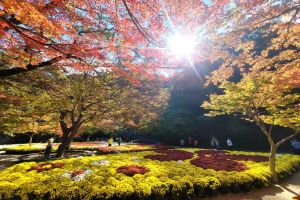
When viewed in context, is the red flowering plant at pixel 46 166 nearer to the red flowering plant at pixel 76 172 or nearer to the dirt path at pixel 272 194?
the red flowering plant at pixel 76 172

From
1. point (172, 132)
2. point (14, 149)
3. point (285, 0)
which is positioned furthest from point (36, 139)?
point (285, 0)

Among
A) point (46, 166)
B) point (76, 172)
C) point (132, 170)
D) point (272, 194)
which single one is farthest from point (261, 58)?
point (46, 166)

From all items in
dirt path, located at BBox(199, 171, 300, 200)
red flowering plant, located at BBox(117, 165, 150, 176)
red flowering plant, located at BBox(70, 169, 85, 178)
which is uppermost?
red flowering plant, located at BBox(117, 165, 150, 176)

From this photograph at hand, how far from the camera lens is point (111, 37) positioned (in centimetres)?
826

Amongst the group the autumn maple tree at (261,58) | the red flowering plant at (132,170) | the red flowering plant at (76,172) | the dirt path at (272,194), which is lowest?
the dirt path at (272,194)

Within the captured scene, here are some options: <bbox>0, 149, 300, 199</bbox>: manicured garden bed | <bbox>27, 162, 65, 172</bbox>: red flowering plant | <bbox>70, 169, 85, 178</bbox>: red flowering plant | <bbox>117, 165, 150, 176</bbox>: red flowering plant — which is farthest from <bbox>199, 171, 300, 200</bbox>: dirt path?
<bbox>27, 162, 65, 172</bbox>: red flowering plant

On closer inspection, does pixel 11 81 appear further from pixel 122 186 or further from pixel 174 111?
pixel 174 111

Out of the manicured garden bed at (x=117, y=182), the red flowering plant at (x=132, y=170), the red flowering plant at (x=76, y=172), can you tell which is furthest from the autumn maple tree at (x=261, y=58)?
the red flowering plant at (x=76, y=172)

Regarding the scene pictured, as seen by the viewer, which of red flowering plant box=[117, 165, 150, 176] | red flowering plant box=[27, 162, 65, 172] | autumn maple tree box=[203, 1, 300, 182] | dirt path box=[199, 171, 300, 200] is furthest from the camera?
red flowering plant box=[27, 162, 65, 172]

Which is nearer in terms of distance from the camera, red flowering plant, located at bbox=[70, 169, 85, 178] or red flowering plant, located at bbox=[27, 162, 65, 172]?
red flowering plant, located at bbox=[70, 169, 85, 178]

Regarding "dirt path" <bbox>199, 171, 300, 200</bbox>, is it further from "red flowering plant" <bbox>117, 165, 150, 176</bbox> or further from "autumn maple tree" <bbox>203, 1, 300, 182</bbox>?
"red flowering plant" <bbox>117, 165, 150, 176</bbox>

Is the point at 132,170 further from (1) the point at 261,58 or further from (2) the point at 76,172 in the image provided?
(1) the point at 261,58

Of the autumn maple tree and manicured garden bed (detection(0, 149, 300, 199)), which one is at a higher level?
the autumn maple tree

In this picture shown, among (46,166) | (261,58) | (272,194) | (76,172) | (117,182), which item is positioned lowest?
(272,194)
